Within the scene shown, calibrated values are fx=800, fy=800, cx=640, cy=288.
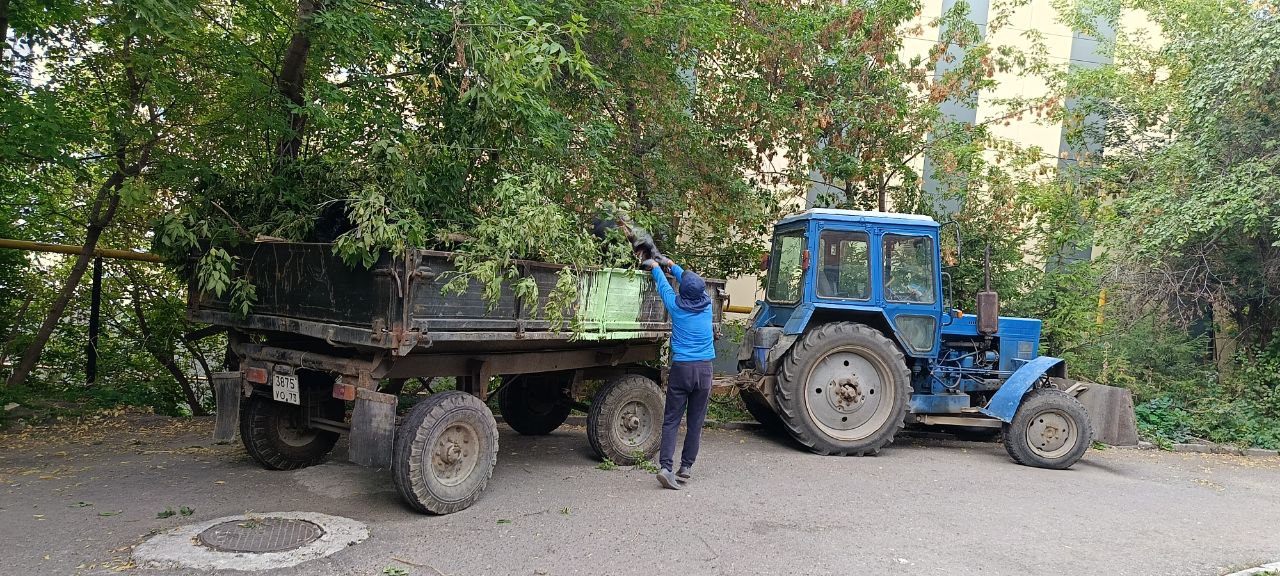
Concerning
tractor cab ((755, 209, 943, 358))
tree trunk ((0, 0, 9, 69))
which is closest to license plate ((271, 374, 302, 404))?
tree trunk ((0, 0, 9, 69))

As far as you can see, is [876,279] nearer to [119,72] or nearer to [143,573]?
[143,573]

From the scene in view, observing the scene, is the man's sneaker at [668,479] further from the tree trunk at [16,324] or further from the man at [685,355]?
the tree trunk at [16,324]

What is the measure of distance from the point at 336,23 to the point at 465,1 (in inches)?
37.3

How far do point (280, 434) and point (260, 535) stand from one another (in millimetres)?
1595

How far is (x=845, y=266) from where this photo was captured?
25.8 ft

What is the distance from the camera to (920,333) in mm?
8008

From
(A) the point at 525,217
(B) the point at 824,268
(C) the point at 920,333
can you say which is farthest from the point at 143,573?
(C) the point at 920,333

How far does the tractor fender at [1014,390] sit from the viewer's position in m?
7.61

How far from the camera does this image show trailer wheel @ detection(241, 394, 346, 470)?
19.0ft

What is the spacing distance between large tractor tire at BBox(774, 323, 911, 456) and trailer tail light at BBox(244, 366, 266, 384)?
4.47 m

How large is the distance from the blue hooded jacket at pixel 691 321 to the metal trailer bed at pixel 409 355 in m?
0.42

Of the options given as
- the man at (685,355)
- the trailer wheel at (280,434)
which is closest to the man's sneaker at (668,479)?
the man at (685,355)

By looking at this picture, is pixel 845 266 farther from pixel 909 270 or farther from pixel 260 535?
pixel 260 535

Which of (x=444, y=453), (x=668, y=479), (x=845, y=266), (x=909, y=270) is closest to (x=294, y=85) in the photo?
(x=444, y=453)
